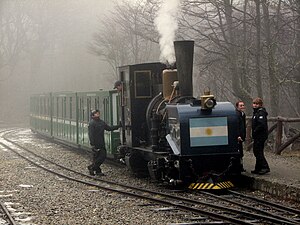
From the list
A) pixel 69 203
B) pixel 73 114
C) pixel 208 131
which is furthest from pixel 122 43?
pixel 69 203

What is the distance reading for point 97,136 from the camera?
49.3 feet

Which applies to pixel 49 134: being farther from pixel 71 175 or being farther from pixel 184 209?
pixel 184 209

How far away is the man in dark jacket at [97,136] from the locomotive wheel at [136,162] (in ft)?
3.67

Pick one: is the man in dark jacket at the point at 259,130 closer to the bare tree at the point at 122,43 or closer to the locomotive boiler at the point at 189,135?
the locomotive boiler at the point at 189,135

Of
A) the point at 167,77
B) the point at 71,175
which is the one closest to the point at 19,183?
the point at 71,175

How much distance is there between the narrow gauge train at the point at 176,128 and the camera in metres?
11.7

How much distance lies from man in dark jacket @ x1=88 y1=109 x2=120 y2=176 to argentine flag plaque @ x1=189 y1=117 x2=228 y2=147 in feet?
11.8

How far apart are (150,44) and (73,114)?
16.3m

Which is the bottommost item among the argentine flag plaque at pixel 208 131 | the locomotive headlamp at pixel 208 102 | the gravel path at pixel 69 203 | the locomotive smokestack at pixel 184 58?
the gravel path at pixel 69 203

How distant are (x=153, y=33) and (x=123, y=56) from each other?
31.3 feet

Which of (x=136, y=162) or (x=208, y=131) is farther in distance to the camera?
(x=136, y=162)

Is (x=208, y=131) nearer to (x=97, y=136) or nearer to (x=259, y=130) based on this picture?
(x=259, y=130)

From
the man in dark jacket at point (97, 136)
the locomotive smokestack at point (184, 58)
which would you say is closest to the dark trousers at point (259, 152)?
the locomotive smokestack at point (184, 58)

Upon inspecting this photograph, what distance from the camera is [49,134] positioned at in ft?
94.7
